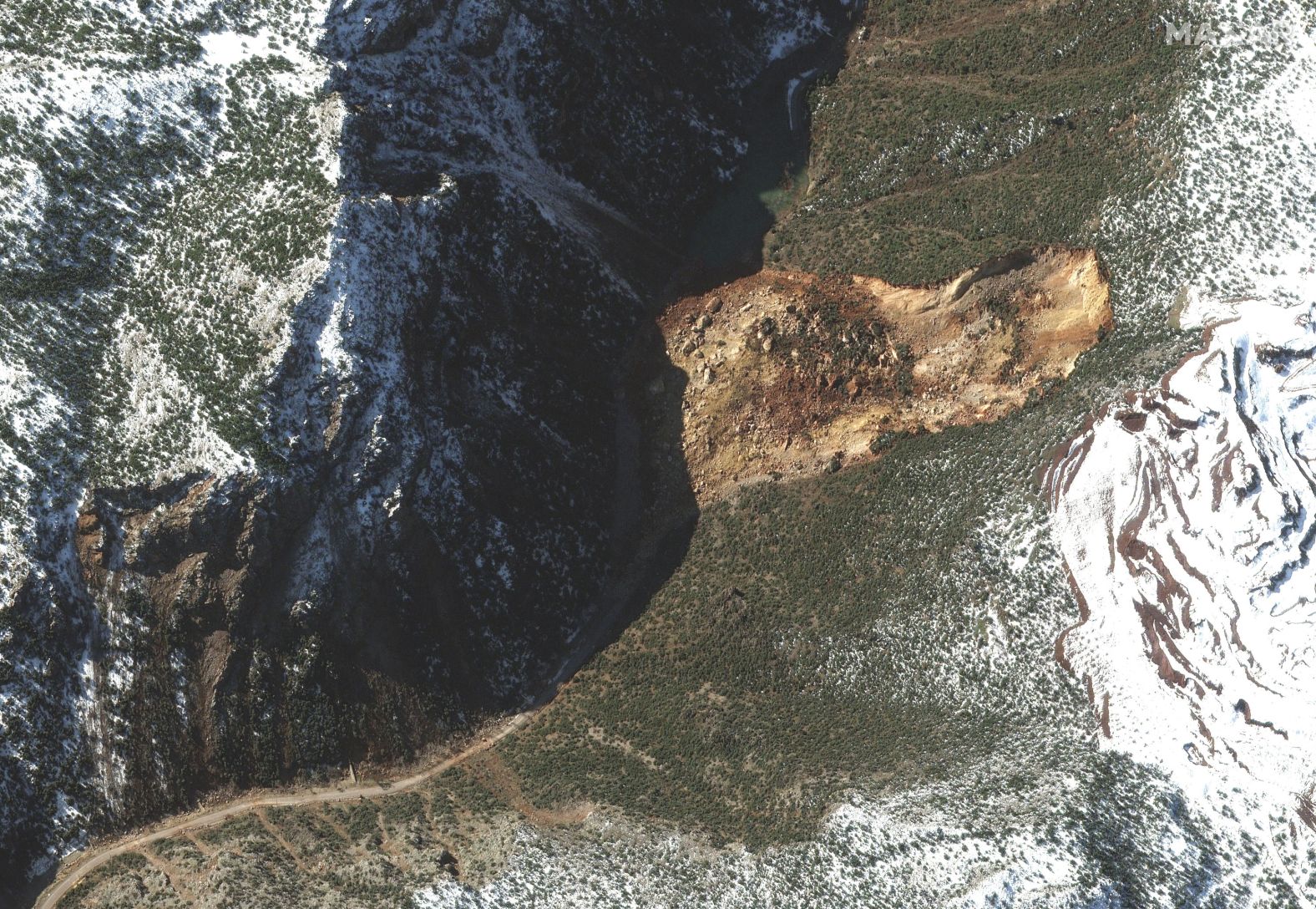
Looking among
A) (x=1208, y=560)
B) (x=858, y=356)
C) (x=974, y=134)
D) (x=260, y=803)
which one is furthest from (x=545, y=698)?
(x=974, y=134)

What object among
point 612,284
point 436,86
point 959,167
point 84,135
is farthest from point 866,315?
point 84,135

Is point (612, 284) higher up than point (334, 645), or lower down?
higher up

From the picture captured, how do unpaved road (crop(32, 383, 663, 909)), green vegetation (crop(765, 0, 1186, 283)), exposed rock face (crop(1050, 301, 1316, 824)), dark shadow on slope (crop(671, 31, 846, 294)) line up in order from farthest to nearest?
dark shadow on slope (crop(671, 31, 846, 294)) → green vegetation (crop(765, 0, 1186, 283)) → unpaved road (crop(32, 383, 663, 909)) → exposed rock face (crop(1050, 301, 1316, 824))

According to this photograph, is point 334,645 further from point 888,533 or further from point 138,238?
point 888,533

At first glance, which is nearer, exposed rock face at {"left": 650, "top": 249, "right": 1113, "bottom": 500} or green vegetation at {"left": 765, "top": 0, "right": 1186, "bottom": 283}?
exposed rock face at {"left": 650, "top": 249, "right": 1113, "bottom": 500}

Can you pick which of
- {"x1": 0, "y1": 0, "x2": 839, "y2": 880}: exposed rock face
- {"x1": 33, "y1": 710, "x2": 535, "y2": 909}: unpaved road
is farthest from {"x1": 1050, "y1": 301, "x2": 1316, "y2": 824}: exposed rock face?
{"x1": 33, "y1": 710, "x2": 535, "y2": 909}: unpaved road

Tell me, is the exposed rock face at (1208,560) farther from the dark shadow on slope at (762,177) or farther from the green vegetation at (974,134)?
the dark shadow on slope at (762,177)

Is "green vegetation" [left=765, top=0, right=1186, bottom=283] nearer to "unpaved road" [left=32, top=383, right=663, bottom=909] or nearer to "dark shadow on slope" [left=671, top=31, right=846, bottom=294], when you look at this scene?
"dark shadow on slope" [left=671, top=31, right=846, bottom=294]
